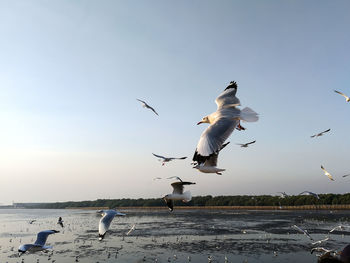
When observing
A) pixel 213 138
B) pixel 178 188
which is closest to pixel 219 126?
pixel 213 138

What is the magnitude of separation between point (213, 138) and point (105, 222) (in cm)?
455

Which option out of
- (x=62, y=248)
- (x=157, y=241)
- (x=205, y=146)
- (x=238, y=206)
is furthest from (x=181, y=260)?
(x=238, y=206)

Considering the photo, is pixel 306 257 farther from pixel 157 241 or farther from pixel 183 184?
pixel 183 184

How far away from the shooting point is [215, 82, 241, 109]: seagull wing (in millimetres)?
5186

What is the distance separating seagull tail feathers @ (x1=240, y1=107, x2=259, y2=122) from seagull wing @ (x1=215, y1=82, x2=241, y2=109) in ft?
1.10

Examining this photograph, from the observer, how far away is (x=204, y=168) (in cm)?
384

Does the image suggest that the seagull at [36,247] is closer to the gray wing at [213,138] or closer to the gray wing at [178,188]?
the gray wing at [178,188]

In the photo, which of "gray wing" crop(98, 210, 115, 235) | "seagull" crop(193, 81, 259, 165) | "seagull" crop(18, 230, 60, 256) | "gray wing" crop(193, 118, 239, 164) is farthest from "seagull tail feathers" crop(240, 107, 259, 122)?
"seagull" crop(18, 230, 60, 256)

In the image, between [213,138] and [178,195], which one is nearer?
[213,138]

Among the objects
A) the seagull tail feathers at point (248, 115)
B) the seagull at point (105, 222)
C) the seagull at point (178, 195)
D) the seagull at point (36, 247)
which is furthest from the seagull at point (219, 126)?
the seagull at point (36, 247)

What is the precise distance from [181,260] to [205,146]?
2522 centimetres

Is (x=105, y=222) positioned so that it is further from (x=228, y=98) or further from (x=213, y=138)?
(x=213, y=138)

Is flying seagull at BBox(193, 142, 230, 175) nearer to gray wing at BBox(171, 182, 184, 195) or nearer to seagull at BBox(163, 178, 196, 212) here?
seagull at BBox(163, 178, 196, 212)

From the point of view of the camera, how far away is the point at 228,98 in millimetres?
5508
